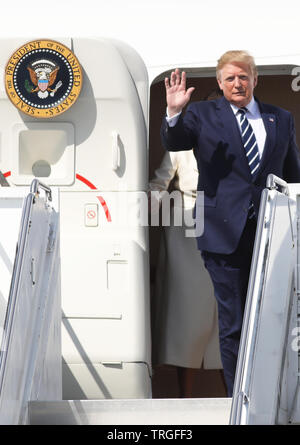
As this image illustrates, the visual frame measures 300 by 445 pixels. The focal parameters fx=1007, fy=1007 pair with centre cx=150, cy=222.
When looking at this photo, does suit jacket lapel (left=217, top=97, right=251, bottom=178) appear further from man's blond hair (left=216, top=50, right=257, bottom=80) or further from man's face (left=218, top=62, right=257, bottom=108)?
man's blond hair (left=216, top=50, right=257, bottom=80)

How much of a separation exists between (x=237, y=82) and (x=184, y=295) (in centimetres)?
150

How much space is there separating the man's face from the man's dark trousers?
61 cm

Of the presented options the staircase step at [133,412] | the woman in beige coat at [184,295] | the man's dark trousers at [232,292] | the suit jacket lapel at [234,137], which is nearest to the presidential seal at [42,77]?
the woman in beige coat at [184,295]

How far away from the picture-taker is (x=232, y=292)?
16.3ft

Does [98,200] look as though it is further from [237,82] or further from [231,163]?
[237,82]

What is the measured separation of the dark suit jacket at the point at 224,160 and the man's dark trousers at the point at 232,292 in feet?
0.16

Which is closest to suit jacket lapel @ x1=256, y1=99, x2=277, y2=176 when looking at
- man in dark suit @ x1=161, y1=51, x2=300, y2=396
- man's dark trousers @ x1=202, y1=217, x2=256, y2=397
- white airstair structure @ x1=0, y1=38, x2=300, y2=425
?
man in dark suit @ x1=161, y1=51, x2=300, y2=396

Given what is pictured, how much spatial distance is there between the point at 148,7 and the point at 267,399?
2.75 m

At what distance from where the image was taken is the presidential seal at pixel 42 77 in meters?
5.64

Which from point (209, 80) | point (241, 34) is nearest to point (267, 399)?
point (241, 34)

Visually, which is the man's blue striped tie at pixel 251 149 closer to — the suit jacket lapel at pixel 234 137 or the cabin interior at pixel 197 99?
the suit jacket lapel at pixel 234 137

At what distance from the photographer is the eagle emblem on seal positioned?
5637 millimetres
